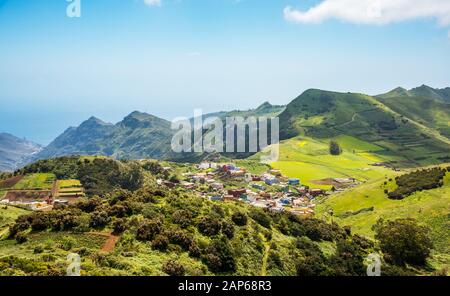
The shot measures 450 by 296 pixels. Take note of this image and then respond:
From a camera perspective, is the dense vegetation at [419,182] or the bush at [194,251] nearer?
the bush at [194,251]

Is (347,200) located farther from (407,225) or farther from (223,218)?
(223,218)

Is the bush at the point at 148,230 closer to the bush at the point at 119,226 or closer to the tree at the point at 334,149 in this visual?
the bush at the point at 119,226

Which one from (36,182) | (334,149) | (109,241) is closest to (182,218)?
(109,241)

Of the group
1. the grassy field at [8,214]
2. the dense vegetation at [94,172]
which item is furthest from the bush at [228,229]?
the dense vegetation at [94,172]

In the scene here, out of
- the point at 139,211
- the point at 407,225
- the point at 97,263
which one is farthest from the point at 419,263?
the point at 97,263

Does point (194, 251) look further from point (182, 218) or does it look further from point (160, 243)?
point (182, 218)

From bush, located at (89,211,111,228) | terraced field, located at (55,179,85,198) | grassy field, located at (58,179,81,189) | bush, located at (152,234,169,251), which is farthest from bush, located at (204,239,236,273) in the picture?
grassy field, located at (58,179,81,189)
